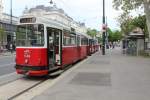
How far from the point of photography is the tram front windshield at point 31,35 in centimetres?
1781

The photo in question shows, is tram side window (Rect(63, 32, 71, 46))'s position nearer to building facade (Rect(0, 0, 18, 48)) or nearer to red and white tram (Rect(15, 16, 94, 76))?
red and white tram (Rect(15, 16, 94, 76))

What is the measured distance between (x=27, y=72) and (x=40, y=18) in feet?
8.54

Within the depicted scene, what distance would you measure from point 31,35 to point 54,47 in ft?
6.95

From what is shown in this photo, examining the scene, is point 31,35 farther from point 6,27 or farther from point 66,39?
point 6,27

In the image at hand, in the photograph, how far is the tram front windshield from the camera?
17.8 m

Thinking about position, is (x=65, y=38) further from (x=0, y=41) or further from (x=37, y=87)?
(x=0, y=41)

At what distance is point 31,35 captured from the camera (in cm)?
1791

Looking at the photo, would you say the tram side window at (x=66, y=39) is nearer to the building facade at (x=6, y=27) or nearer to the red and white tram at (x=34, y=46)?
the red and white tram at (x=34, y=46)

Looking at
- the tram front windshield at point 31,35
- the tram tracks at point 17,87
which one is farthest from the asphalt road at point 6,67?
the tram front windshield at point 31,35

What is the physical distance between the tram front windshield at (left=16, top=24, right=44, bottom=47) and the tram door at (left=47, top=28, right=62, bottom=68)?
0.49 metres

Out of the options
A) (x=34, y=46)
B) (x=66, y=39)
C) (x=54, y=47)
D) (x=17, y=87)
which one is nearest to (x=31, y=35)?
(x=34, y=46)

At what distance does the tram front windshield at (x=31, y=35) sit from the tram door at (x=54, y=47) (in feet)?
1.60

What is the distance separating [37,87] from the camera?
52.8 ft

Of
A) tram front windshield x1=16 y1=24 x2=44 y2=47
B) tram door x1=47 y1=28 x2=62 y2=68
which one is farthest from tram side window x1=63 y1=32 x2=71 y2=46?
tram front windshield x1=16 y1=24 x2=44 y2=47
